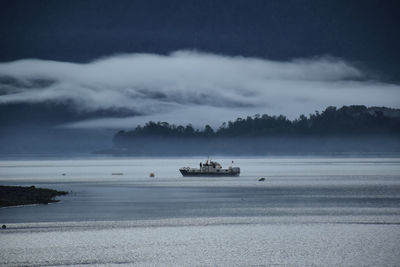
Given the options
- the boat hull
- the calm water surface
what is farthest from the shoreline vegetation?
the boat hull

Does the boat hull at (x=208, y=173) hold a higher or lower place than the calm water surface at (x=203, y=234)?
higher

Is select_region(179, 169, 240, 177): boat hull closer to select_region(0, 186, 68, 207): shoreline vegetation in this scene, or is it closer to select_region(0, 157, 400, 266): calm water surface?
select_region(0, 186, 68, 207): shoreline vegetation

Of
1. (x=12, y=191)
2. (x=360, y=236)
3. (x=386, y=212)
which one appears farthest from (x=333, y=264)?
(x=12, y=191)

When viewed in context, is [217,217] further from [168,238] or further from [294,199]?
[294,199]

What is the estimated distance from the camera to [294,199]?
90562 millimetres

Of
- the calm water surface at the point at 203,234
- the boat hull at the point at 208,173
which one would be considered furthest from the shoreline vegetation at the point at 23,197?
the boat hull at the point at 208,173

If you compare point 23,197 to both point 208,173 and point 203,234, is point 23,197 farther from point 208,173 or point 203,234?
point 208,173

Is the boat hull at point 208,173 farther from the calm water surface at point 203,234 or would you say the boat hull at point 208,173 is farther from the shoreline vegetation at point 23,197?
the calm water surface at point 203,234

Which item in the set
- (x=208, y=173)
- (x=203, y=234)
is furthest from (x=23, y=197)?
(x=208, y=173)

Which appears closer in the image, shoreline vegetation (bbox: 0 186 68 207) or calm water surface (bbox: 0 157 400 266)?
calm water surface (bbox: 0 157 400 266)

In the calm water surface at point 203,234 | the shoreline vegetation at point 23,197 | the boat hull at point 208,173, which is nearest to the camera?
the calm water surface at point 203,234

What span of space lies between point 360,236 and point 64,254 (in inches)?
830

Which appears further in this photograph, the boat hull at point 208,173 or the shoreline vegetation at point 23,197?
the boat hull at point 208,173

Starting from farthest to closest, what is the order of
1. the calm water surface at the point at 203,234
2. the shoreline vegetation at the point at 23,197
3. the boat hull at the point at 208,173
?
the boat hull at the point at 208,173 → the shoreline vegetation at the point at 23,197 → the calm water surface at the point at 203,234
